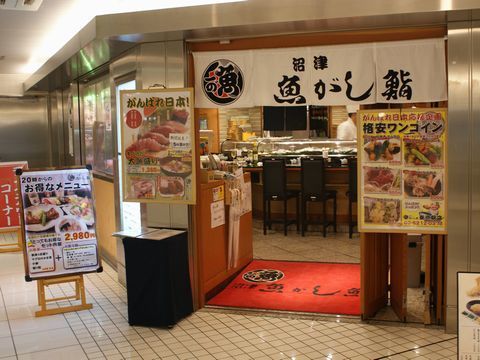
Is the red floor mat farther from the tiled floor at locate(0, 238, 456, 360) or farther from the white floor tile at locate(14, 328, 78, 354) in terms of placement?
the white floor tile at locate(14, 328, 78, 354)

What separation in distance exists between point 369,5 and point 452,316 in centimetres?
266

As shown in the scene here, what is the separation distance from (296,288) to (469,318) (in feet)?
10.1

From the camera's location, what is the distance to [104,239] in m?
8.09

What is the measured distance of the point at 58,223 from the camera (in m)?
5.69

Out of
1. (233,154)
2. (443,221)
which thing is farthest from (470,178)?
(233,154)

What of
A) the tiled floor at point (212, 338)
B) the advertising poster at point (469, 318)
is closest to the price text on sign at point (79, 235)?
the tiled floor at point (212, 338)

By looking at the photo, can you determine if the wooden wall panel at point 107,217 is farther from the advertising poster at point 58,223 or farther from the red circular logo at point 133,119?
the red circular logo at point 133,119

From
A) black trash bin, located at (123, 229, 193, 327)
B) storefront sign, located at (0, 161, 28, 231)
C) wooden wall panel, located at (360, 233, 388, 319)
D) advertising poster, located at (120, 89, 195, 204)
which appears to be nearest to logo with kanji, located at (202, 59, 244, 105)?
advertising poster, located at (120, 89, 195, 204)

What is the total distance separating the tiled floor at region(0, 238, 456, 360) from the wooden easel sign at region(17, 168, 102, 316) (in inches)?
16.6

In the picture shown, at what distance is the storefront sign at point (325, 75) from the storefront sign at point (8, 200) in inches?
170

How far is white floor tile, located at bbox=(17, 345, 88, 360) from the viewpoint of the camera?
15.1 ft

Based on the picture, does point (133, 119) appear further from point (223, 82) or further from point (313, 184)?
point (313, 184)

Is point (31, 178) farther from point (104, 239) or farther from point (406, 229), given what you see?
point (406, 229)

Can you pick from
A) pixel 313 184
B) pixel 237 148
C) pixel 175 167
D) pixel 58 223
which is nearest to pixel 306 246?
pixel 313 184
